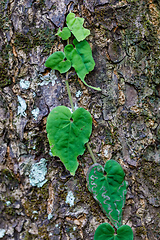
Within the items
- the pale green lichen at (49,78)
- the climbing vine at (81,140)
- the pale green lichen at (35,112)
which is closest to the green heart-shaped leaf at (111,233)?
the climbing vine at (81,140)

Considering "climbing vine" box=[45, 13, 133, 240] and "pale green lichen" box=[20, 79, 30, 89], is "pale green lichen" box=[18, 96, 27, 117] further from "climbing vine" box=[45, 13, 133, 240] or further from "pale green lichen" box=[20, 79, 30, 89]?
"climbing vine" box=[45, 13, 133, 240]

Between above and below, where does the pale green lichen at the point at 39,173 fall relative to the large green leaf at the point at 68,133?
below

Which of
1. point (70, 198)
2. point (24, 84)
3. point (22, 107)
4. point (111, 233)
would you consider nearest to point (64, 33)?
point (24, 84)

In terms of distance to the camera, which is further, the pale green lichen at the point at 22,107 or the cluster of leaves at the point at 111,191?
the pale green lichen at the point at 22,107

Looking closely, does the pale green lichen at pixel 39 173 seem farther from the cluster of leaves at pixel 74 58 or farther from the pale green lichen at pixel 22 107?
the cluster of leaves at pixel 74 58

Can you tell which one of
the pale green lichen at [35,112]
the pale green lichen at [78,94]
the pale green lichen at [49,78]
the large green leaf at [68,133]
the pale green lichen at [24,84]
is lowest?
the large green leaf at [68,133]

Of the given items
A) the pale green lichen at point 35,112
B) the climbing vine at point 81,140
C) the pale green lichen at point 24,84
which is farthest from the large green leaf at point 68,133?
the pale green lichen at point 24,84

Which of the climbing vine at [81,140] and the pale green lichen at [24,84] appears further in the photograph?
the pale green lichen at [24,84]

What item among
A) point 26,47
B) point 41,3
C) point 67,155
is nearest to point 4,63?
point 26,47

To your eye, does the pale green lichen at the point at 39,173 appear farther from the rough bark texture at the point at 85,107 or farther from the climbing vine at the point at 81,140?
the climbing vine at the point at 81,140

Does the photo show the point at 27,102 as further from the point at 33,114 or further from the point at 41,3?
the point at 41,3
